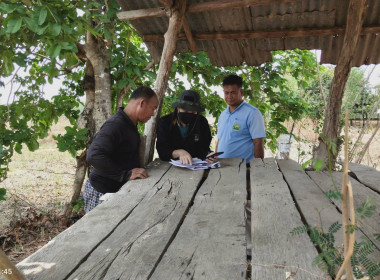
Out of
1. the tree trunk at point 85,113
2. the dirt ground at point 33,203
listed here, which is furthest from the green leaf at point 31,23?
the dirt ground at point 33,203

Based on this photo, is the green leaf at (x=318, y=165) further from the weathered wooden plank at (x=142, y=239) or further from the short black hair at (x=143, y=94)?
the short black hair at (x=143, y=94)

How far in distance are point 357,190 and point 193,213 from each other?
1.25 meters

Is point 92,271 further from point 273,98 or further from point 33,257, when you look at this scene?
point 273,98

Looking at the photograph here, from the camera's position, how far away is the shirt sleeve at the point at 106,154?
2396mm

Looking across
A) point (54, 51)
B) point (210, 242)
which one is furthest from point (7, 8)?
point (210, 242)

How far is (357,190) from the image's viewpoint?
218 centimetres

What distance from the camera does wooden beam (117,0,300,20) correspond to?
120 inches

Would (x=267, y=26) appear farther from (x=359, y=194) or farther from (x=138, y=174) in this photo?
(x=138, y=174)

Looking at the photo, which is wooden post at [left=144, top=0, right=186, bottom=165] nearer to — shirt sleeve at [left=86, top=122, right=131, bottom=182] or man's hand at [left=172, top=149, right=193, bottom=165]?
man's hand at [left=172, top=149, right=193, bottom=165]

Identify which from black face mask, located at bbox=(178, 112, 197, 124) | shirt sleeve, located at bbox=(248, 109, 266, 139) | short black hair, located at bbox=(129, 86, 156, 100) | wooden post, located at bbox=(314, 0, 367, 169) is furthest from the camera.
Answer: shirt sleeve, located at bbox=(248, 109, 266, 139)

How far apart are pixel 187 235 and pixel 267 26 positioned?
2968 mm

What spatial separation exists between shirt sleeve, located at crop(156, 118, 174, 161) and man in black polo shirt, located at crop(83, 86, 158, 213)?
27cm

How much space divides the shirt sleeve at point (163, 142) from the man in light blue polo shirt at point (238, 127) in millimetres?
788

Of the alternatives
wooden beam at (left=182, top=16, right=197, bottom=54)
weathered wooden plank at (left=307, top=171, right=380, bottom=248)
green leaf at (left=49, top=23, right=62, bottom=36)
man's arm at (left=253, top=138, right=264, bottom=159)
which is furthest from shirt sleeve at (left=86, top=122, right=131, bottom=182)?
Answer: wooden beam at (left=182, top=16, right=197, bottom=54)
